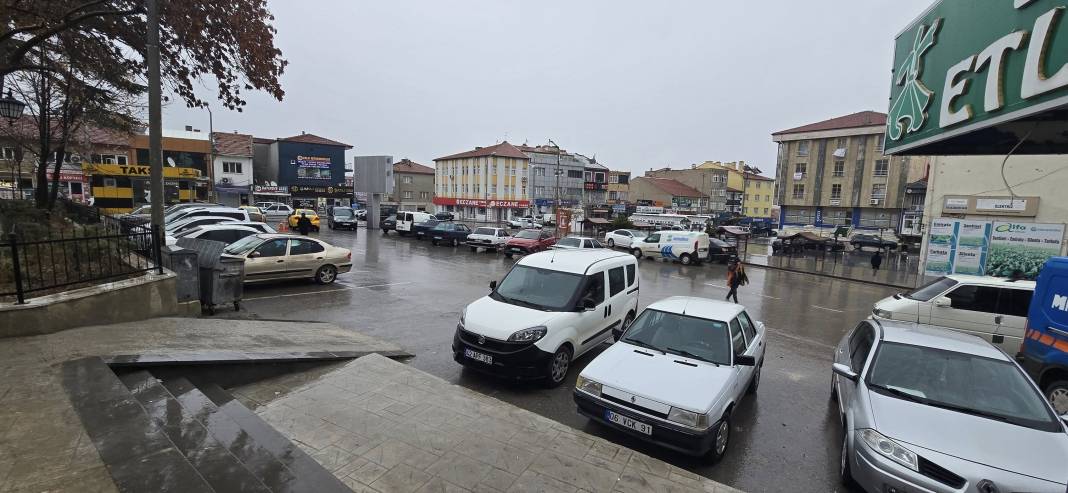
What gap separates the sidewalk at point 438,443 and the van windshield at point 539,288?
6.20ft

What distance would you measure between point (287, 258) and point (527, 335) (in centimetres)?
930

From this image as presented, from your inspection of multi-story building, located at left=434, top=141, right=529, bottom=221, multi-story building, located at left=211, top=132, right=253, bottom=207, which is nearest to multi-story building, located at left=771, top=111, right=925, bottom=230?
multi-story building, located at left=434, top=141, right=529, bottom=221

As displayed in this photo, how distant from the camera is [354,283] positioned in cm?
1379

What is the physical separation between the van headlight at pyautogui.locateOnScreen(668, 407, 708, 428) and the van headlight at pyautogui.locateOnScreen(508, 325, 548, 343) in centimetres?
214

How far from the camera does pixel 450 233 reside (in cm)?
2694

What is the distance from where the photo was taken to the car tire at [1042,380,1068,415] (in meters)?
5.90

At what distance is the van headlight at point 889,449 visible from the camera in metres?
3.71

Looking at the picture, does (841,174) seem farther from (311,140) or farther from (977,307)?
(311,140)

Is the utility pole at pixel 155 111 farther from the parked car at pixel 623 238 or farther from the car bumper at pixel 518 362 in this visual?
the parked car at pixel 623 238

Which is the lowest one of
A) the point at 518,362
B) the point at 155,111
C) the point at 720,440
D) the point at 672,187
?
the point at 720,440

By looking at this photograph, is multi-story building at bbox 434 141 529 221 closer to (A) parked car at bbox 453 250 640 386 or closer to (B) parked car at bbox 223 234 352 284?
(B) parked car at bbox 223 234 352 284

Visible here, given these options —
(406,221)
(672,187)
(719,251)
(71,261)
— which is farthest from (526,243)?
(672,187)

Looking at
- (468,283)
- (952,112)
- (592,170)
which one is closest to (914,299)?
(952,112)

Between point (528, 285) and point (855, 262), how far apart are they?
89.3 ft
